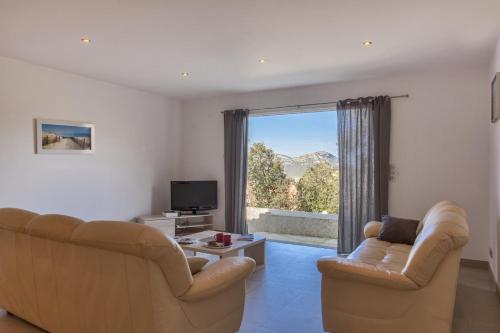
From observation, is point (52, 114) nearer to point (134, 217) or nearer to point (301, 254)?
point (134, 217)

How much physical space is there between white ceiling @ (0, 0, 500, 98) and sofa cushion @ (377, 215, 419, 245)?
1.95 meters

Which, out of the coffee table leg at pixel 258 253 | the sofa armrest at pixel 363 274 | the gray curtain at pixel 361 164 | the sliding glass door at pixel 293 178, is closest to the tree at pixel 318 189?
the sliding glass door at pixel 293 178

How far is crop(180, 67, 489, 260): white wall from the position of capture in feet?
14.4

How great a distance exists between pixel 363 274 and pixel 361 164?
2926 millimetres

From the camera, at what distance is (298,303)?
3.26 metres

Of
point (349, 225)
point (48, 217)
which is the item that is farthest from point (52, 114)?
point (349, 225)

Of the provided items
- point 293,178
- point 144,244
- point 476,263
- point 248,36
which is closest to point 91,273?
point 144,244

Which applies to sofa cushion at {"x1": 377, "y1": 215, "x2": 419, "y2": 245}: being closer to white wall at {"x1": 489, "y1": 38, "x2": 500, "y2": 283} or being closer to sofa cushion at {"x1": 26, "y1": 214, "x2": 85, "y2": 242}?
white wall at {"x1": 489, "y1": 38, "x2": 500, "y2": 283}

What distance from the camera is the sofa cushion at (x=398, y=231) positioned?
3.87 metres

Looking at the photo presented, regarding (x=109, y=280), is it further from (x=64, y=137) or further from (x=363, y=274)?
(x=64, y=137)

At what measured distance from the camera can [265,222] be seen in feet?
22.9

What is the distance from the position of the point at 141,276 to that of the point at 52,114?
12.2ft

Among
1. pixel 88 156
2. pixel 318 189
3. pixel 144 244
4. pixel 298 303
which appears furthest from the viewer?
pixel 318 189

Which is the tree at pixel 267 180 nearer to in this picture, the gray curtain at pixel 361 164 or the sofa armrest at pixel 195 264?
Answer: the gray curtain at pixel 361 164
